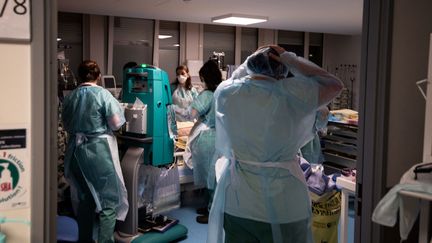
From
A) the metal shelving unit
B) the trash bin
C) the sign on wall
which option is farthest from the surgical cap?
the metal shelving unit

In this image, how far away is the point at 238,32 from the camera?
6.96m

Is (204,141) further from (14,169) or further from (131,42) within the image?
(131,42)

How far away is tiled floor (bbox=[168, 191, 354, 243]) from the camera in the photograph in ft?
11.6

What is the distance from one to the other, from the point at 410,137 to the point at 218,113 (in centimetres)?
91

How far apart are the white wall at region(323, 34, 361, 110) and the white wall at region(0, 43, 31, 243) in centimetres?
718

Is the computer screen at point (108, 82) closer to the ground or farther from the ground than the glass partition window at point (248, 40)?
closer to the ground

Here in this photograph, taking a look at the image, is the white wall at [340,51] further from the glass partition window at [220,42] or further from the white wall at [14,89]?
the white wall at [14,89]

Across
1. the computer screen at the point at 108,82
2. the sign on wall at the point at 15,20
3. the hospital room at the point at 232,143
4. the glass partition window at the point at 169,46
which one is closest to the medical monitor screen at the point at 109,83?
the computer screen at the point at 108,82

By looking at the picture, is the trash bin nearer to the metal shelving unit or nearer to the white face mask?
the metal shelving unit

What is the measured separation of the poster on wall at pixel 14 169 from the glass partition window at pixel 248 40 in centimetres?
623

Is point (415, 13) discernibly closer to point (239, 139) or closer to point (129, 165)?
point (239, 139)

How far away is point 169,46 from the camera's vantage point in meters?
6.53

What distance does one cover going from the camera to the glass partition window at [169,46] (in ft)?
21.2

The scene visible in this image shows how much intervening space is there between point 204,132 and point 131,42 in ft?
9.71
